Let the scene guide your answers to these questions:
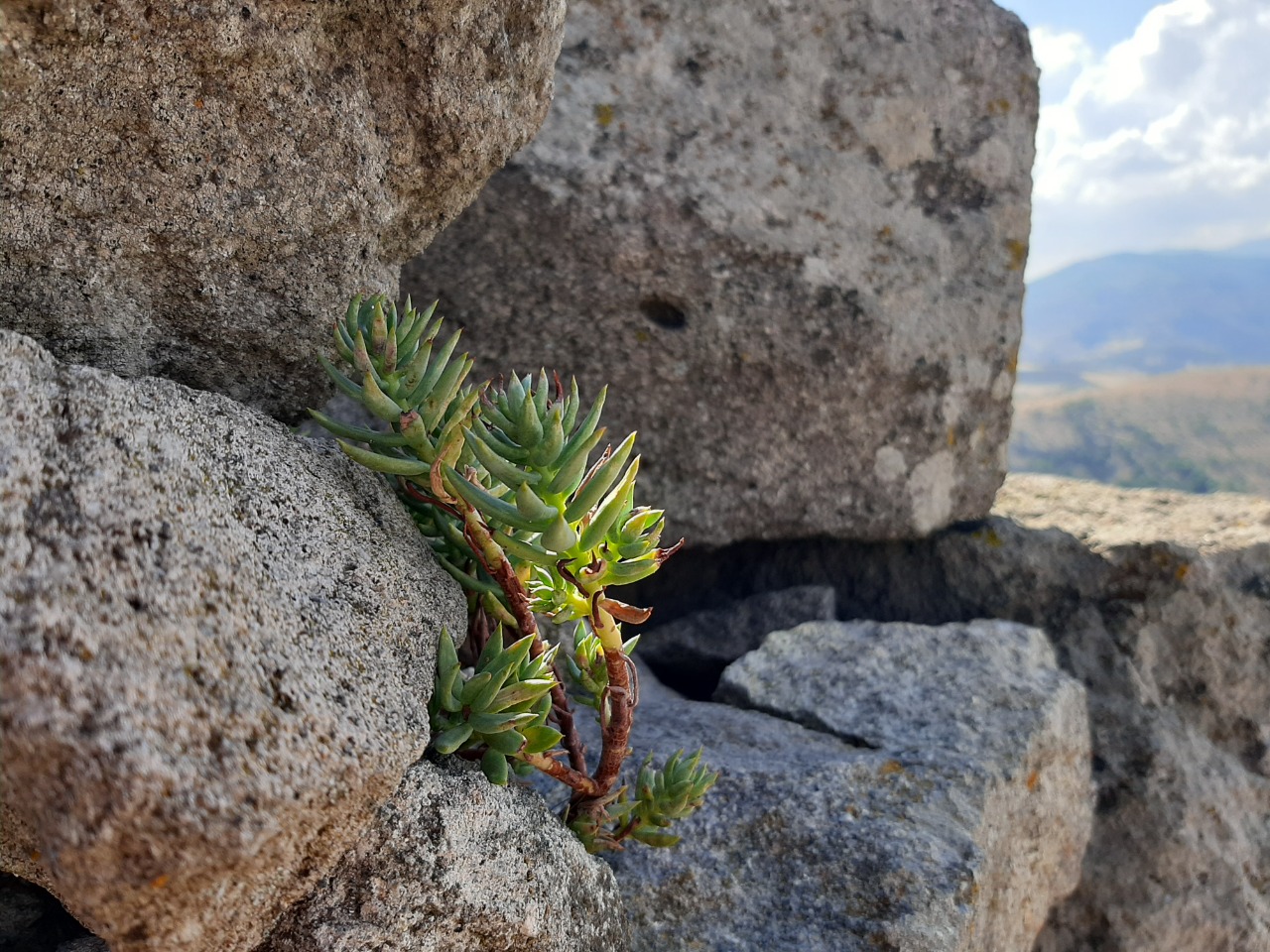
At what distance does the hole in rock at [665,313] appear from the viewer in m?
3.46

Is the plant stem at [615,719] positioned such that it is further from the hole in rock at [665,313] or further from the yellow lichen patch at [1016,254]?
the yellow lichen patch at [1016,254]

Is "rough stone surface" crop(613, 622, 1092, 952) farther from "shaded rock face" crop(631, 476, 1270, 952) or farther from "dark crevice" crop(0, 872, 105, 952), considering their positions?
"dark crevice" crop(0, 872, 105, 952)

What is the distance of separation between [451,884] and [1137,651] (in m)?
2.98

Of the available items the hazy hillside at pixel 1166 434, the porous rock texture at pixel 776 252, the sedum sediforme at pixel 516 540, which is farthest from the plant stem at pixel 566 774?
the hazy hillside at pixel 1166 434

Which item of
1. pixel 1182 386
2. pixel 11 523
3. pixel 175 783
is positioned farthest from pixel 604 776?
pixel 1182 386

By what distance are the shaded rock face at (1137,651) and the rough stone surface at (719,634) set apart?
182 mm

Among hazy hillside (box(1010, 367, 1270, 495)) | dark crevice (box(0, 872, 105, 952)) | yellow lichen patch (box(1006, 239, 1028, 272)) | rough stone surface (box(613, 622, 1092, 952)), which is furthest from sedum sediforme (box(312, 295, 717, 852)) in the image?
hazy hillside (box(1010, 367, 1270, 495))

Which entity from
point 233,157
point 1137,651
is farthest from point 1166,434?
point 233,157

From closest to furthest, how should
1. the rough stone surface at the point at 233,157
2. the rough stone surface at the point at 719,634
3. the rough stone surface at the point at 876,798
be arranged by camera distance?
1. the rough stone surface at the point at 233,157
2. the rough stone surface at the point at 876,798
3. the rough stone surface at the point at 719,634

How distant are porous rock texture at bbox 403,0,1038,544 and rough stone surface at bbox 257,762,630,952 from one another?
174 centimetres

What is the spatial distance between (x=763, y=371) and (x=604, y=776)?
179cm

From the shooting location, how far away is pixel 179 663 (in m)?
1.41

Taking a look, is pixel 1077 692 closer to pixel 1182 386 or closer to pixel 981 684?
pixel 981 684

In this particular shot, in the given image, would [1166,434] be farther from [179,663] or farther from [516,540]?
[179,663]
